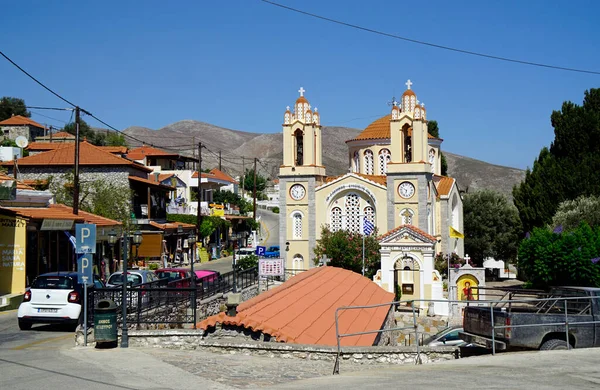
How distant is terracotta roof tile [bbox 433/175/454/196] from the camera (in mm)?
57062

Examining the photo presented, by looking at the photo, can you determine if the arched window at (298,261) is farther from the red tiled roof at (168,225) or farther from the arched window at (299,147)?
the red tiled roof at (168,225)

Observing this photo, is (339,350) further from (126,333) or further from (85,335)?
(85,335)

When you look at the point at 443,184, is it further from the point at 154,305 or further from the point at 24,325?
the point at 24,325

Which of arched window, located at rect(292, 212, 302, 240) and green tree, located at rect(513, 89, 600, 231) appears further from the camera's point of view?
green tree, located at rect(513, 89, 600, 231)

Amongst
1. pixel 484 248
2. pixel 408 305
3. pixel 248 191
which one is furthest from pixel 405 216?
pixel 248 191


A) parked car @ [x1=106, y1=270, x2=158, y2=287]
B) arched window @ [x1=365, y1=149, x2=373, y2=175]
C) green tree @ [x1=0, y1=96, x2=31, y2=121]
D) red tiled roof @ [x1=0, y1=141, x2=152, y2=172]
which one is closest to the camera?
parked car @ [x1=106, y1=270, x2=158, y2=287]

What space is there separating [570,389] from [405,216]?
1504 inches

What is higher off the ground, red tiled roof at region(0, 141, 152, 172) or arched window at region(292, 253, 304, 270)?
red tiled roof at region(0, 141, 152, 172)

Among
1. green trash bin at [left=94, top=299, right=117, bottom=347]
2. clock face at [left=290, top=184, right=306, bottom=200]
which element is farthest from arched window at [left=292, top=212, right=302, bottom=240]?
green trash bin at [left=94, top=299, right=117, bottom=347]

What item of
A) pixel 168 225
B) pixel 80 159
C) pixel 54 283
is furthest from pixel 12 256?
pixel 168 225

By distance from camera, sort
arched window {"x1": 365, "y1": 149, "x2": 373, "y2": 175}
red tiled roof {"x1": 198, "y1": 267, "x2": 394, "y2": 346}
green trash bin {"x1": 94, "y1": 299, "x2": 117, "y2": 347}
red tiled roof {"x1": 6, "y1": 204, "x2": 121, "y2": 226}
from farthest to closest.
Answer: arched window {"x1": 365, "y1": 149, "x2": 373, "y2": 175} < red tiled roof {"x1": 6, "y1": 204, "x2": 121, "y2": 226} < red tiled roof {"x1": 198, "y1": 267, "x2": 394, "y2": 346} < green trash bin {"x1": 94, "y1": 299, "x2": 117, "y2": 347}

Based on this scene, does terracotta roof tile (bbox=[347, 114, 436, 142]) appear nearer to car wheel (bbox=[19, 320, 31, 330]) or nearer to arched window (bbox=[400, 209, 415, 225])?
arched window (bbox=[400, 209, 415, 225])

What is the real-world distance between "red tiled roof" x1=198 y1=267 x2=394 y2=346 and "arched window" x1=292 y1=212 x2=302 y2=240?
23.5 meters

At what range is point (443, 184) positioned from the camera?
58188mm
